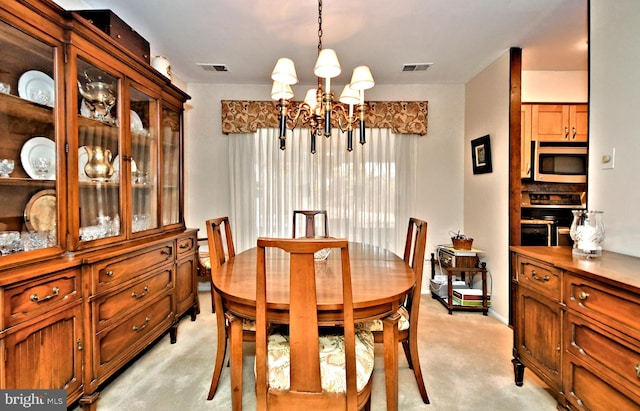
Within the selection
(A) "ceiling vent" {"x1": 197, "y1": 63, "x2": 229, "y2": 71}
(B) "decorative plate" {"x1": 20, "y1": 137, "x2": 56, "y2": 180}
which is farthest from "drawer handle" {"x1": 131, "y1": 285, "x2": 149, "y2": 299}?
(A) "ceiling vent" {"x1": 197, "y1": 63, "x2": 229, "y2": 71}

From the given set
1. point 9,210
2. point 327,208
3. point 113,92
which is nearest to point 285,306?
point 9,210

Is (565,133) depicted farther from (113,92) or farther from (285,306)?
(113,92)

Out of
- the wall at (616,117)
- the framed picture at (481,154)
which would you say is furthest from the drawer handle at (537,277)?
the framed picture at (481,154)

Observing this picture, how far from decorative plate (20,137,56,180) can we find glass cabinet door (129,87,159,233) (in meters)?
0.58

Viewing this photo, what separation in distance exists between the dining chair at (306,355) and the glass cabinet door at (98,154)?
1.27 meters

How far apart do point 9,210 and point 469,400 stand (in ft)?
9.00

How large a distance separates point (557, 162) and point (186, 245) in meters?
3.96

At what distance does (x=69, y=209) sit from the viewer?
1563mm

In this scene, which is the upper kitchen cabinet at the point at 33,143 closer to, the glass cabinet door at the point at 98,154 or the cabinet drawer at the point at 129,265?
the glass cabinet door at the point at 98,154

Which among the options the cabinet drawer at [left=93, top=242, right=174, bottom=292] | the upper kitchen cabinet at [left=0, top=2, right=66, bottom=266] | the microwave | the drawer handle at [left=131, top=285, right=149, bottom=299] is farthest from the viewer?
the microwave

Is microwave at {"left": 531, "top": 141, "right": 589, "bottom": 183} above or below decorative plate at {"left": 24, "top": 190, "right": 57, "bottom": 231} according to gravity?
above

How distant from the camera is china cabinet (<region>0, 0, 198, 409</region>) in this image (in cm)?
133

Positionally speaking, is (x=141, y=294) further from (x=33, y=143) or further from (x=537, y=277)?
(x=537, y=277)

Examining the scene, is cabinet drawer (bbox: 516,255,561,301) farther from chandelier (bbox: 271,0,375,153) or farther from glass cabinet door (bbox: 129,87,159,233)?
glass cabinet door (bbox: 129,87,159,233)
